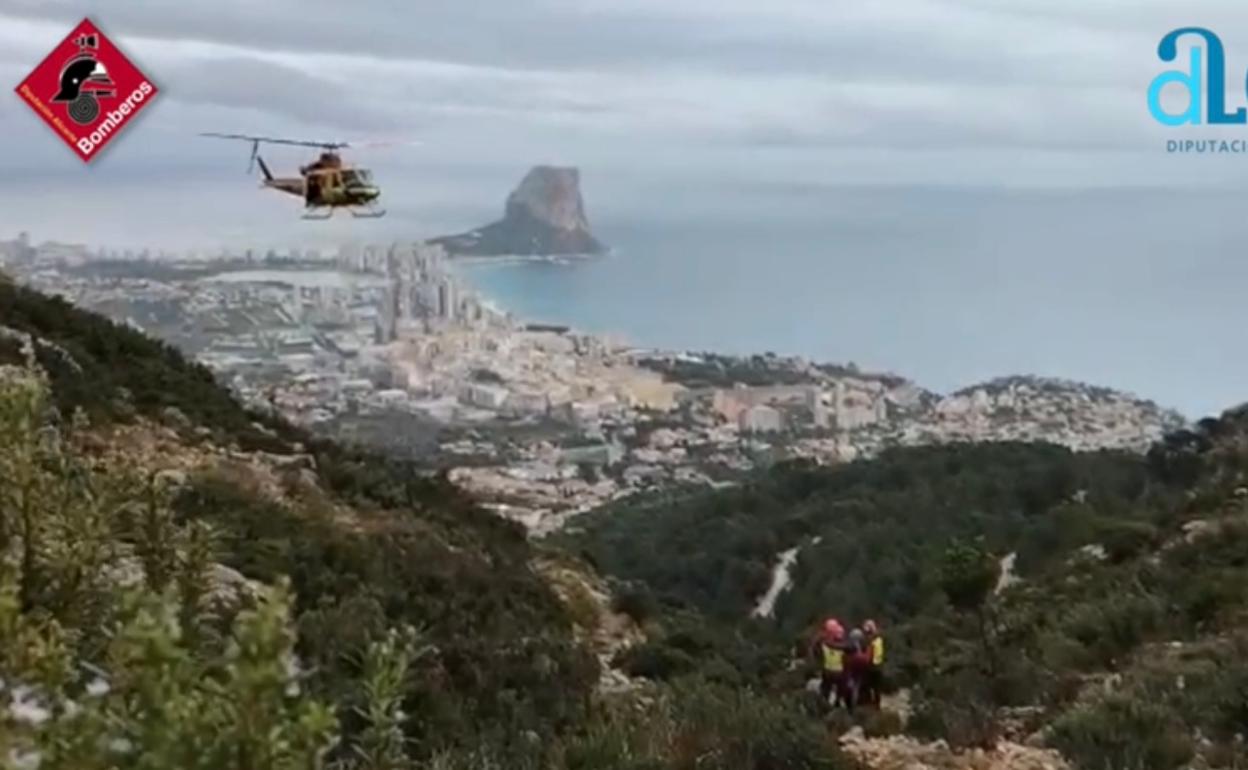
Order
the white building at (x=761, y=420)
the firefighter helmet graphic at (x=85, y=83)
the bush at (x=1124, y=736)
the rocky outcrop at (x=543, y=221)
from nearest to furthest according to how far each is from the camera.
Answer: the bush at (x=1124, y=736), the firefighter helmet graphic at (x=85, y=83), the white building at (x=761, y=420), the rocky outcrop at (x=543, y=221)

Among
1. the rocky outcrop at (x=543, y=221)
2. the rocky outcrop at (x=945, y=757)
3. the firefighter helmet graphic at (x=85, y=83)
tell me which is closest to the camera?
the rocky outcrop at (x=945, y=757)

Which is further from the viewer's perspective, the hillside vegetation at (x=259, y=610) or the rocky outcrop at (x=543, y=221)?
the rocky outcrop at (x=543, y=221)

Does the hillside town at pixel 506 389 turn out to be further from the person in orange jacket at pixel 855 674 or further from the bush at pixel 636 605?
the person in orange jacket at pixel 855 674

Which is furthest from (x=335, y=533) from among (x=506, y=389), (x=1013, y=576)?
(x=506, y=389)


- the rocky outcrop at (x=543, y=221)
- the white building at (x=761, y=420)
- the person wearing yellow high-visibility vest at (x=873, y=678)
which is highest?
the rocky outcrop at (x=543, y=221)

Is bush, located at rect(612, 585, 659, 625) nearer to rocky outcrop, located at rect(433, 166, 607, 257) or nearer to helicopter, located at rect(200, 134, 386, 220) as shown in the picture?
helicopter, located at rect(200, 134, 386, 220)

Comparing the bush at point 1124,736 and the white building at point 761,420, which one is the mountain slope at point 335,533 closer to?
the bush at point 1124,736

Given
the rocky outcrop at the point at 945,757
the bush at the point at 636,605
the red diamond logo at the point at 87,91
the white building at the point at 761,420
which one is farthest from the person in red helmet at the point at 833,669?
the white building at the point at 761,420

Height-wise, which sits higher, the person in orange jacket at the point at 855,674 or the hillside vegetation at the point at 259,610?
the hillside vegetation at the point at 259,610
